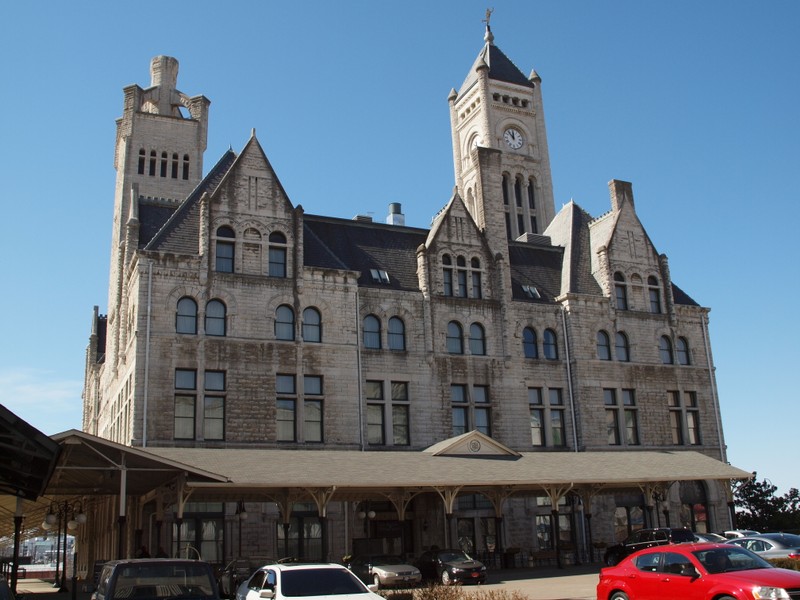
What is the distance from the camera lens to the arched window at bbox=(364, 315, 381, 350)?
35281mm

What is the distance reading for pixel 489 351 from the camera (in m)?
37.2

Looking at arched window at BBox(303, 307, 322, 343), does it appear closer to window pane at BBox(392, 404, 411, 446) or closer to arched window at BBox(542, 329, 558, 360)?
window pane at BBox(392, 404, 411, 446)

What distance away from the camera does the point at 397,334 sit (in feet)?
118

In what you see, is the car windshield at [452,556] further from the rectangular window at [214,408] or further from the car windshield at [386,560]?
the rectangular window at [214,408]

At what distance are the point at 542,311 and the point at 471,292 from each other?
3.75 m

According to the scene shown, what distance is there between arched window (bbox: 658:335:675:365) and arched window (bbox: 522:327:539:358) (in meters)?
7.11

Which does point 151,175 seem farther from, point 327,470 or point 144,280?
point 327,470

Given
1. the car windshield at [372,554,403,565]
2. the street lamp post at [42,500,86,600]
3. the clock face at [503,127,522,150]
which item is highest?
the clock face at [503,127,522,150]

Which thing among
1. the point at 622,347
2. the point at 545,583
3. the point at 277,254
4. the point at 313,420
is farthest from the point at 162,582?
the point at 622,347

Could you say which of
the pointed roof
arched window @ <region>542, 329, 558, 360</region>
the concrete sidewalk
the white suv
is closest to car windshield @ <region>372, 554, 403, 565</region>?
the concrete sidewalk

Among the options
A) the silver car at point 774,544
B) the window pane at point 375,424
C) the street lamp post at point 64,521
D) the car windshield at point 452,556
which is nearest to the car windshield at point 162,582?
the street lamp post at point 64,521

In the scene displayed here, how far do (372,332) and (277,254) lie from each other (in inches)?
209

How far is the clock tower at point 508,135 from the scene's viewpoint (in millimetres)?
74250

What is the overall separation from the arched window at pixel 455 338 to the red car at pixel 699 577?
20.2m
